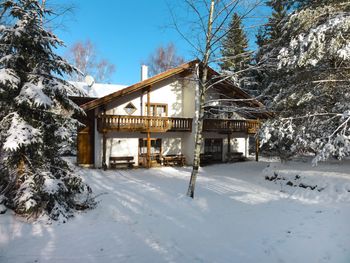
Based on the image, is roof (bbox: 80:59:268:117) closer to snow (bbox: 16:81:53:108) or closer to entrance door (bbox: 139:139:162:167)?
entrance door (bbox: 139:139:162:167)

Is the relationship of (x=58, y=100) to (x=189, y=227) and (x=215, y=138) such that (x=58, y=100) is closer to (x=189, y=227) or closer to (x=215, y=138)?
(x=189, y=227)

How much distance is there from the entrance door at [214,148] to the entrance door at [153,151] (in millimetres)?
3719

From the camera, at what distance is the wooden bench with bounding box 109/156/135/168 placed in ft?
53.1

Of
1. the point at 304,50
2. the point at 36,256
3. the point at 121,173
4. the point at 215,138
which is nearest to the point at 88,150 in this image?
the point at 121,173

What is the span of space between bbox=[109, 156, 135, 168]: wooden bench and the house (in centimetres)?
6

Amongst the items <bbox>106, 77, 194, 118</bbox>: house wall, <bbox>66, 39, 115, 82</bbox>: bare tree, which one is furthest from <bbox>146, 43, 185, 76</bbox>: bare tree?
<bbox>106, 77, 194, 118</bbox>: house wall

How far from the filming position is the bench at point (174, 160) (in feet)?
57.2

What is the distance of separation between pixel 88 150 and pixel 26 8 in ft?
35.2

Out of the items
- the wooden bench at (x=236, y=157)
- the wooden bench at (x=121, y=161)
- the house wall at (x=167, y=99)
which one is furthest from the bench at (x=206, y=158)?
the wooden bench at (x=121, y=161)

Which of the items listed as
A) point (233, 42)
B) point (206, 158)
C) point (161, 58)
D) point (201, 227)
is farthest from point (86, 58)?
point (201, 227)

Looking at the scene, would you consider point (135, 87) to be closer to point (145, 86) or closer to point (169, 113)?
point (145, 86)

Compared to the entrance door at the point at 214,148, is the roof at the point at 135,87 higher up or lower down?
higher up

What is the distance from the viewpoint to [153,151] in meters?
17.9

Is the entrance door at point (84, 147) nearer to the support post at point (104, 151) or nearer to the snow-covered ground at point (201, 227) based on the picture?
the support post at point (104, 151)
